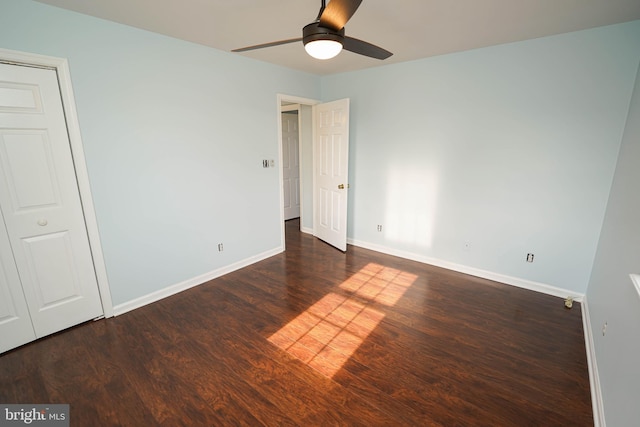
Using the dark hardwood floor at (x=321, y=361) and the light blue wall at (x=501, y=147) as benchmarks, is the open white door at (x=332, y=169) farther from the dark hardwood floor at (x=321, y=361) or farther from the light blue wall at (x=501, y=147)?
the dark hardwood floor at (x=321, y=361)

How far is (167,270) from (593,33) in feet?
14.9

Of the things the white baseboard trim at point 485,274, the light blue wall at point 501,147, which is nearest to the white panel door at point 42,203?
the light blue wall at point 501,147

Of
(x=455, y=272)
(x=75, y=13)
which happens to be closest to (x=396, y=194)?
(x=455, y=272)

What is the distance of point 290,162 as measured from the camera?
5723 mm

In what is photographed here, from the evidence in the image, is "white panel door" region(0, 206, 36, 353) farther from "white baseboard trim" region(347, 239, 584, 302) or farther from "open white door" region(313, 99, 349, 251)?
"white baseboard trim" region(347, 239, 584, 302)

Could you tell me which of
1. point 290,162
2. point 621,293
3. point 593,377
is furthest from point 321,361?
point 290,162

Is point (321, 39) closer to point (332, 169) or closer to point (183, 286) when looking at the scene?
point (332, 169)

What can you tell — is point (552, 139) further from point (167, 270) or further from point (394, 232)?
point (167, 270)

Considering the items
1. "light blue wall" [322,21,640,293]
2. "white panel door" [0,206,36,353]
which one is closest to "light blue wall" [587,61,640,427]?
"light blue wall" [322,21,640,293]

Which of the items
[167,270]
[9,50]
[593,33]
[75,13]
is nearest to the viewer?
[9,50]

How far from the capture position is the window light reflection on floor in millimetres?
2188

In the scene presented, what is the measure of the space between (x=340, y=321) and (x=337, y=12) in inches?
90.2

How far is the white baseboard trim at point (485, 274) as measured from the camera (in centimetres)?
298

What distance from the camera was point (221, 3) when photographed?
2033 millimetres
